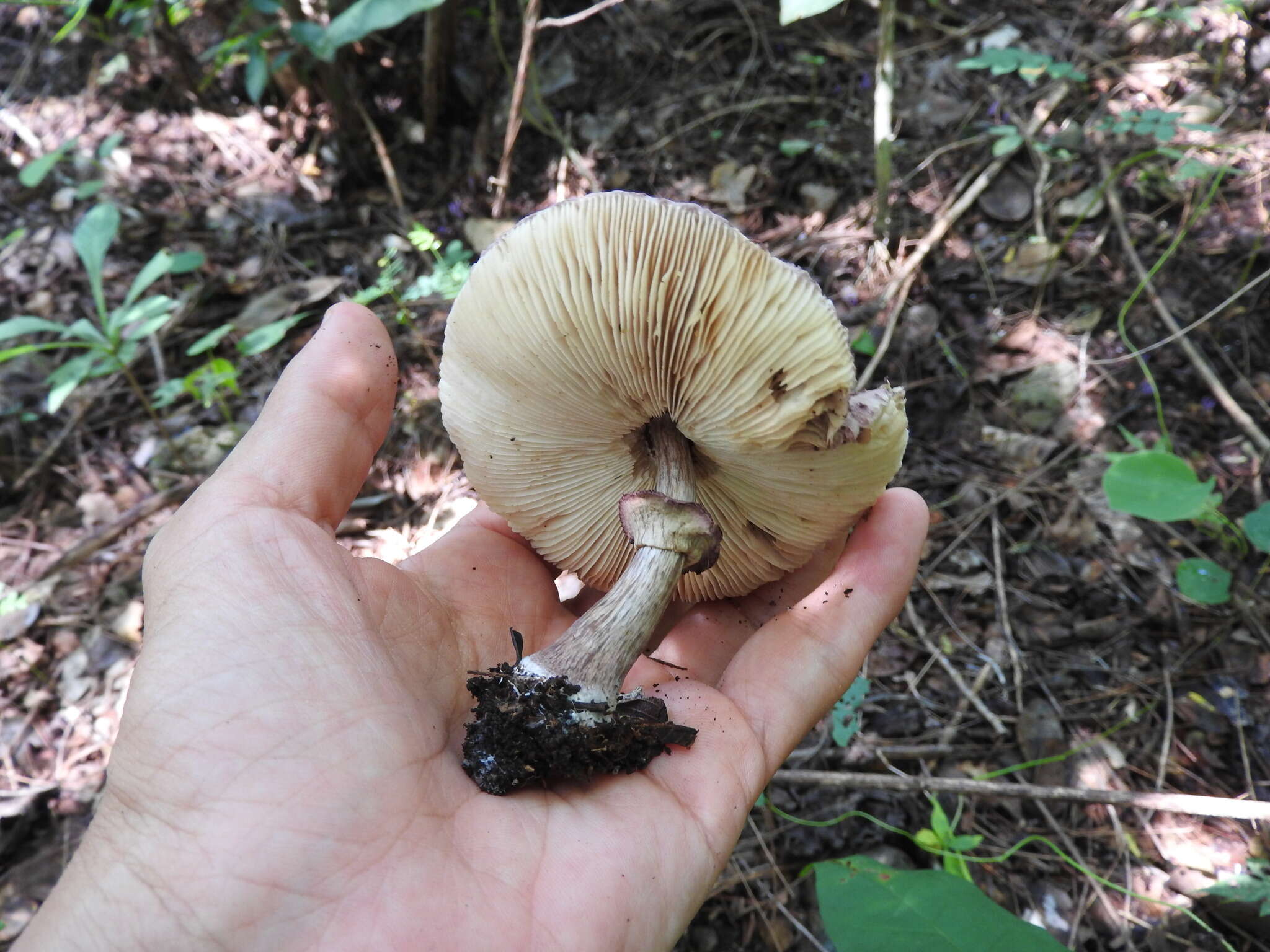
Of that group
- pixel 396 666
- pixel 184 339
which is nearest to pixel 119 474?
pixel 184 339

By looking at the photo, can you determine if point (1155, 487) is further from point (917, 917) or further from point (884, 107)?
point (884, 107)

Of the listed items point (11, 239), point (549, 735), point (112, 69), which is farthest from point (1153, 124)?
point (112, 69)

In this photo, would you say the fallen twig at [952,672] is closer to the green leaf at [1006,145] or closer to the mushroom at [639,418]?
the mushroom at [639,418]

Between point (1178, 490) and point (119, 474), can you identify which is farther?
point (119, 474)

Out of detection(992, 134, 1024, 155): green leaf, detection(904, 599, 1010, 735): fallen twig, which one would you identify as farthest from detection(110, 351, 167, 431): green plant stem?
detection(992, 134, 1024, 155): green leaf

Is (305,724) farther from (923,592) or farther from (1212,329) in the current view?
(1212,329)

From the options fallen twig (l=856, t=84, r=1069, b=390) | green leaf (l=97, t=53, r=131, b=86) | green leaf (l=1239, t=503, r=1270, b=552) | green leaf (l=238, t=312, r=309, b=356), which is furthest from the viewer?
green leaf (l=97, t=53, r=131, b=86)

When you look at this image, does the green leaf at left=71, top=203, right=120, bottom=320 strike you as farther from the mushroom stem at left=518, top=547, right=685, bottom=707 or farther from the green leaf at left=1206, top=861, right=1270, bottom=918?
the green leaf at left=1206, top=861, right=1270, bottom=918
